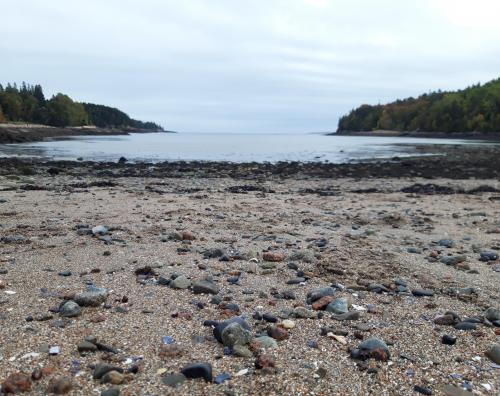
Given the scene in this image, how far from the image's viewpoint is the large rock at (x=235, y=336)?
162 inches

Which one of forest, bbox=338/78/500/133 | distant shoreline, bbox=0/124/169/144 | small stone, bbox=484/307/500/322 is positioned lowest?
small stone, bbox=484/307/500/322

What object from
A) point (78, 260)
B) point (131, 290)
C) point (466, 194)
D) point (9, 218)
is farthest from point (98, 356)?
point (466, 194)

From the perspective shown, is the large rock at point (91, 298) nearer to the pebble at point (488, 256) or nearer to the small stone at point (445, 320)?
the small stone at point (445, 320)

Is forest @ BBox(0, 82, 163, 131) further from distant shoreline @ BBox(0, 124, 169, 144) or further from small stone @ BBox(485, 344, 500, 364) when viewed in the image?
small stone @ BBox(485, 344, 500, 364)

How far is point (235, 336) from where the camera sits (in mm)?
4137

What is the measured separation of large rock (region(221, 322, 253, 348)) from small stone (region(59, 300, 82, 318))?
157 centimetres

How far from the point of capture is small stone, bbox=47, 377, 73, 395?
10.9ft

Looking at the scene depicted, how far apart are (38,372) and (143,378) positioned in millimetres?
787

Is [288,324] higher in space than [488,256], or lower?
higher

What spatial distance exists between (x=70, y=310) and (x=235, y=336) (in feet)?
5.74

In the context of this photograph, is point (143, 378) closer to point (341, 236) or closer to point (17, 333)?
point (17, 333)

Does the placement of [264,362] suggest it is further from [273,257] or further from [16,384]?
[273,257]

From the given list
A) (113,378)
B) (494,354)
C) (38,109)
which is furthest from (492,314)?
(38,109)

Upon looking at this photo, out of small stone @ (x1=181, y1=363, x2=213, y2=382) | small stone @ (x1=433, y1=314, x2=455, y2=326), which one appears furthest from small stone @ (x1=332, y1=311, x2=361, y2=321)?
small stone @ (x1=181, y1=363, x2=213, y2=382)
